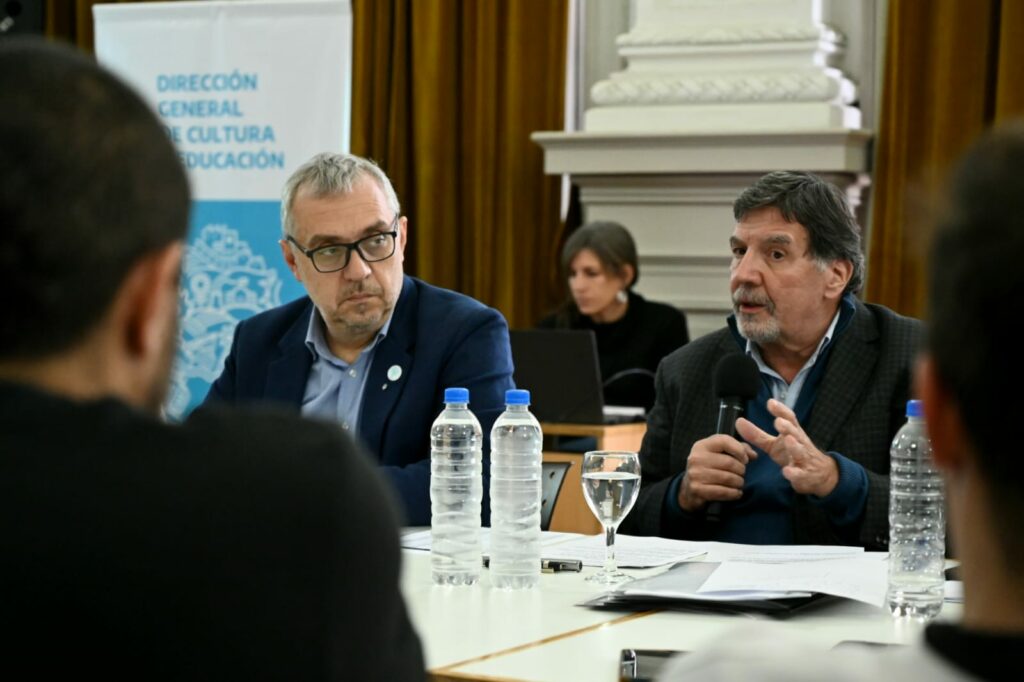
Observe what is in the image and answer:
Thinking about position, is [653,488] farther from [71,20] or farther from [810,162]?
[71,20]

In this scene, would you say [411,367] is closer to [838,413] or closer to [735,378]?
[735,378]

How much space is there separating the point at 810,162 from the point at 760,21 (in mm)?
577

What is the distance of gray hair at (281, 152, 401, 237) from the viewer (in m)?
3.28

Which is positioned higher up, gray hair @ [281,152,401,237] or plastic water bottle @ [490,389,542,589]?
gray hair @ [281,152,401,237]

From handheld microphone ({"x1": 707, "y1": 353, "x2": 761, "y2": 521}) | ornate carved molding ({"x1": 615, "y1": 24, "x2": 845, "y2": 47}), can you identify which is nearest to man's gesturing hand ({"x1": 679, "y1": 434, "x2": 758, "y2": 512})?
handheld microphone ({"x1": 707, "y1": 353, "x2": 761, "y2": 521})

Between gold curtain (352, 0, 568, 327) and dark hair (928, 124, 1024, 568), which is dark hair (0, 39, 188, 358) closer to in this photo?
dark hair (928, 124, 1024, 568)

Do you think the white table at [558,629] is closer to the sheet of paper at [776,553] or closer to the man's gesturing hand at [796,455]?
the sheet of paper at [776,553]

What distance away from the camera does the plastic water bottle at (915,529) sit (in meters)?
2.19

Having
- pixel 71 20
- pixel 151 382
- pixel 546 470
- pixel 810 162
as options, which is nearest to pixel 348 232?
pixel 546 470

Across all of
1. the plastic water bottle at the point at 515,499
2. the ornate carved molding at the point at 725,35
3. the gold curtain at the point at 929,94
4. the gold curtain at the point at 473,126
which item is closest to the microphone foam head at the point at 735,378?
the plastic water bottle at the point at 515,499

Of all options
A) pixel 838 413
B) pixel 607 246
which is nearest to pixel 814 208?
pixel 838 413

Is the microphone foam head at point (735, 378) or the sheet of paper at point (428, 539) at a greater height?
the microphone foam head at point (735, 378)

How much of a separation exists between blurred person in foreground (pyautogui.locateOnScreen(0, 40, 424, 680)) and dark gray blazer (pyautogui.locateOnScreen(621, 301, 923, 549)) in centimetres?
193

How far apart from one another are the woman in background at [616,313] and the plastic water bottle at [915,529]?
305 centimetres
